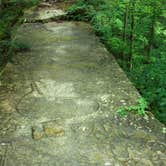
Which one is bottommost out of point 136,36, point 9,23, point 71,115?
point 136,36

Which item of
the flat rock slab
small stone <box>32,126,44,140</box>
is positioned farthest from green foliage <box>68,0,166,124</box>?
small stone <box>32,126,44,140</box>

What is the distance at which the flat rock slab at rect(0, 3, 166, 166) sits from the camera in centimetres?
402

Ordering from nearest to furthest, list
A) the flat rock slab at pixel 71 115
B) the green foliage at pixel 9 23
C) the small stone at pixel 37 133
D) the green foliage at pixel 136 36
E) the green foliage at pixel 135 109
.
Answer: the flat rock slab at pixel 71 115 < the small stone at pixel 37 133 < the green foliage at pixel 135 109 < the green foliage at pixel 9 23 < the green foliage at pixel 136 36

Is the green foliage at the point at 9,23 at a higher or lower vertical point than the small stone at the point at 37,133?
higher

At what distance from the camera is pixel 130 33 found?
8.05 m

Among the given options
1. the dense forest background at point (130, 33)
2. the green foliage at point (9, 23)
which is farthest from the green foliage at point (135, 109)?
the green foliage at point (9, 23)

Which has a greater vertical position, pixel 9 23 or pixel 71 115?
pixel 9 23

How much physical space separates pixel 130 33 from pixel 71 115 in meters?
3.75

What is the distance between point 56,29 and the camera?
835 centimetres

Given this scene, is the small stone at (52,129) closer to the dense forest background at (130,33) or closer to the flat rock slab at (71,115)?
the flat rock slab at (71,115)

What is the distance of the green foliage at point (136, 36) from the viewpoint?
6.87 metres

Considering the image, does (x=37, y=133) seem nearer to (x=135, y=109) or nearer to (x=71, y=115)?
(x=71, y=115)

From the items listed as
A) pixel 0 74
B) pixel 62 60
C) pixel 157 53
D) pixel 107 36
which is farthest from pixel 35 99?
pixel 157 53

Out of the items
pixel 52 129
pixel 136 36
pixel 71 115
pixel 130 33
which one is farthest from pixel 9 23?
pixel 52 129
